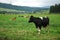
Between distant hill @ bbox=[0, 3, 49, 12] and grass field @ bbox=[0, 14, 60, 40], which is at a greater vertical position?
distant hill @ bbox=[0, 3, 49, 12]

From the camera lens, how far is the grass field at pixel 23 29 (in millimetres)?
2604

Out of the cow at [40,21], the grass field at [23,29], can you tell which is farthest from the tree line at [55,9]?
the cow at [40,21]

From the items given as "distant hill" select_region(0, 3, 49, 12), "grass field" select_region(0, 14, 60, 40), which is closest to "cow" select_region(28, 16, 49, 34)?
"grass field" select_region(0, 14, 60, 40)

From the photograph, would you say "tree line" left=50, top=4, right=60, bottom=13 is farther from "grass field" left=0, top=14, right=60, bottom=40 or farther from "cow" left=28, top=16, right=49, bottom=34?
"cow" left=28, top=16, right=49, bottom=34

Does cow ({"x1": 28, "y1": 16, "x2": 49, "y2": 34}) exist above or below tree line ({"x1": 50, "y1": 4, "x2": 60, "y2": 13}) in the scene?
below

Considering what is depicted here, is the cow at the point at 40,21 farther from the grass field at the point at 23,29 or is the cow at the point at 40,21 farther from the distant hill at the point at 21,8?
the distant hill at the point at 21,8

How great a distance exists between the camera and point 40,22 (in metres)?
2.76

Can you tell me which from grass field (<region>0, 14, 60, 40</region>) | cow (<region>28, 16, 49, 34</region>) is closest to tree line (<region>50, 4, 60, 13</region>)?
grass field (<region>0, 14, 60, 40</region>)

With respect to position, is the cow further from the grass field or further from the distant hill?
the distant hill

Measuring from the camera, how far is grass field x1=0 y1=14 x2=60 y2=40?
2.60m

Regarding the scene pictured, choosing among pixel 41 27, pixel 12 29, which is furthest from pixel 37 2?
pixel 12 29

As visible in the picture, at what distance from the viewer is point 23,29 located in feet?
8.82

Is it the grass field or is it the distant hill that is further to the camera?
the distant hill

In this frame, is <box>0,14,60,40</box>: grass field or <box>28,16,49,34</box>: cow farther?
<box>28,16,49,34</box>: cow
